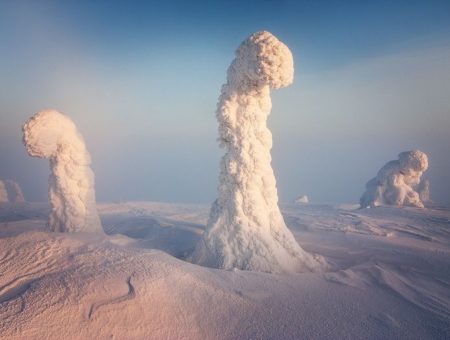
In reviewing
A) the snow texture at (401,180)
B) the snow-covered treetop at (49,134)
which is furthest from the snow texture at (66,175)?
the snow texture at (401,180)

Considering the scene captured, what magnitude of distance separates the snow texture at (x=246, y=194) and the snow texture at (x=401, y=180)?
28.3ft

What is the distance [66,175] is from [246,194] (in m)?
4.03

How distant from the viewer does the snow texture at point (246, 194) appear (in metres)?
4.66

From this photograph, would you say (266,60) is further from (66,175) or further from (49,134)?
(66,175)

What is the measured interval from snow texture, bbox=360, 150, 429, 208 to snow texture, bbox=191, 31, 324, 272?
8.62 metres

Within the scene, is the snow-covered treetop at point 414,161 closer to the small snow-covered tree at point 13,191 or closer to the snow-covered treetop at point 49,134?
the snow-covered treetop at point 49,134

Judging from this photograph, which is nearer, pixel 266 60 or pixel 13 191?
pixel 266 60

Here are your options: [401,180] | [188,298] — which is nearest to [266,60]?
[188,298]

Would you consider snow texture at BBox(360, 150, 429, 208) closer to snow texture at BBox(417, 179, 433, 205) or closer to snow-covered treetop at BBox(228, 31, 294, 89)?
snow texture at BBox(417, 179, 433, 205)

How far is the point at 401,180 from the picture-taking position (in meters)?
12.1

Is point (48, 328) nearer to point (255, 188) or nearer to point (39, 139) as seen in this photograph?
point (255, 188)

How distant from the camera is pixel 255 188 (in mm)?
5105

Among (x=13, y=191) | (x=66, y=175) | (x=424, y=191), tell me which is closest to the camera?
(x=66, y=175)

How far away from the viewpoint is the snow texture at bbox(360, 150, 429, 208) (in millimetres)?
11375
